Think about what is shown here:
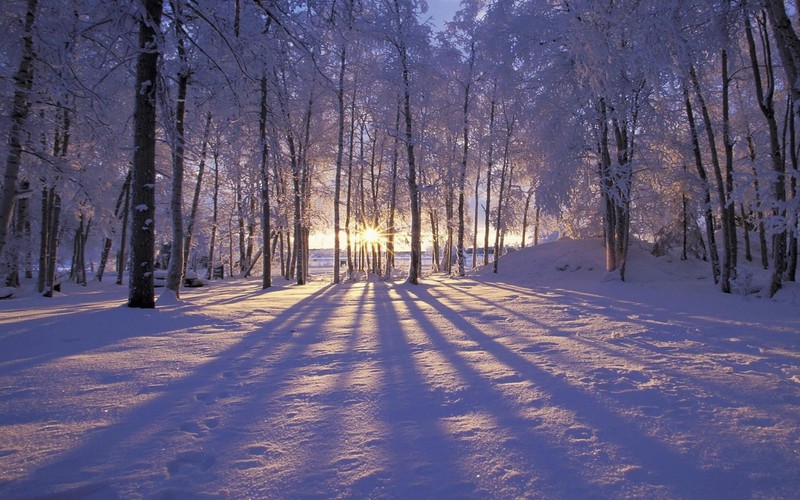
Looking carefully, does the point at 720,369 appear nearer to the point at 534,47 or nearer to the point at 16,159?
the point at 16,159

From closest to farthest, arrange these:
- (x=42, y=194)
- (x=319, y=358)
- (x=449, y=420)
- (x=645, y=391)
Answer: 1. (x=449, y=420)
2. (x=645, y=391)
3. (x=319, y=358)
4. (x=42, y=194)

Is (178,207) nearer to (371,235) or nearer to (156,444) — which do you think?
(156,444)

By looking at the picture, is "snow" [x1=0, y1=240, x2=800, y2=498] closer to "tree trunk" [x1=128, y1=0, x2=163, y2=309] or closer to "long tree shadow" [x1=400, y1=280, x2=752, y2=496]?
→ "long tree shadow" [x1=400, y1=280, x2=752, y2=496]

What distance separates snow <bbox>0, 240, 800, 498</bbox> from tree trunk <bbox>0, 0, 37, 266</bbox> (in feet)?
6.37

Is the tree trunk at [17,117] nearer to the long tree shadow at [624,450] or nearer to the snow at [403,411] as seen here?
the snow at [403,411]

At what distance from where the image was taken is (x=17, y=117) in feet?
18.7

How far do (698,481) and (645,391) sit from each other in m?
1.19

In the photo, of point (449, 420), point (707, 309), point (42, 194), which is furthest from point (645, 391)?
point (42, 194)

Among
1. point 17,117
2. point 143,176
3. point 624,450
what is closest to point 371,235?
point 143,176

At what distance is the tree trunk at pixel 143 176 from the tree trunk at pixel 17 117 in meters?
1.35

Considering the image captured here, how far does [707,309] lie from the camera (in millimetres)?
6555

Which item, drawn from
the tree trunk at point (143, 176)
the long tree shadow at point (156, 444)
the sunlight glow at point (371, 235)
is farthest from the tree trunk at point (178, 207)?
the sunlight glow at point (371, 235)

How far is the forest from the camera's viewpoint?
5492 millimetres

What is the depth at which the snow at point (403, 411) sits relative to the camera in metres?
1.83
